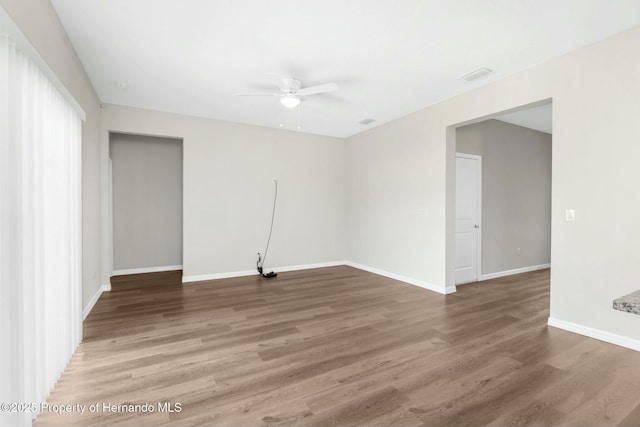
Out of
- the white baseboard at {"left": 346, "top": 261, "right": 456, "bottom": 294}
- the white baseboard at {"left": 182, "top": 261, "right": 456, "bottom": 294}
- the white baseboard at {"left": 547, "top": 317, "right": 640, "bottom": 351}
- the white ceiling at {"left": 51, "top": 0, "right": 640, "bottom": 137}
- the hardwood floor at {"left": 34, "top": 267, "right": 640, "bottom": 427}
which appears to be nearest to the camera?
the hardwood floor at {"left": 34, "top": 267, "right": 640, "bottom": 427}

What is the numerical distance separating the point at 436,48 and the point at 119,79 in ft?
12.1

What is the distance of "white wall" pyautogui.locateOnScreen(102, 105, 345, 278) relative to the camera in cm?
485

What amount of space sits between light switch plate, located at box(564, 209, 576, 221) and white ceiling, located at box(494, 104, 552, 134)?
2248 millimetres

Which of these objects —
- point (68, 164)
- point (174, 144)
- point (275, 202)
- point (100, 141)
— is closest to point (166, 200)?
point (174, 144)

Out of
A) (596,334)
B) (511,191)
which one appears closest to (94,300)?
(596,334)

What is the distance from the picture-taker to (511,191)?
539cm

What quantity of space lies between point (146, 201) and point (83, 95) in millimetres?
2730

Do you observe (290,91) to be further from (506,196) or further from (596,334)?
(506,196)

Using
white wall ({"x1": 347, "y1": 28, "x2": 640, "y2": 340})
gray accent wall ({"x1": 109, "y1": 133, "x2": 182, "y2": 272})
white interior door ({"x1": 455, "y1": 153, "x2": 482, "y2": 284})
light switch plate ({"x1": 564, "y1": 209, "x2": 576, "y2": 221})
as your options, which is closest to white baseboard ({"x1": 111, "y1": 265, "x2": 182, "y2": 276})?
gray accent wall ({"x1": 109, "y1": 133, "x2": 182, "y2": 272})

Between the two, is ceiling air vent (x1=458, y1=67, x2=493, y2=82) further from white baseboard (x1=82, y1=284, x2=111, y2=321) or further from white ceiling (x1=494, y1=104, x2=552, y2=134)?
white baseboard (x1=82, y1=284, x2=111, y2=321)

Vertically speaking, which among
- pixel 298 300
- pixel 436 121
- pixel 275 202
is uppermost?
pixel 436 121

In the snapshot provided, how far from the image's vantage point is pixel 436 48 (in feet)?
9.15

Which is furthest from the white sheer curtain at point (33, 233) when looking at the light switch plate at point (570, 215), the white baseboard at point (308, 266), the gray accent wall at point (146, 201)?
the light switch plate at point (570, 215)

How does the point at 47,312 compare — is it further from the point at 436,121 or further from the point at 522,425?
the point at 436,121
